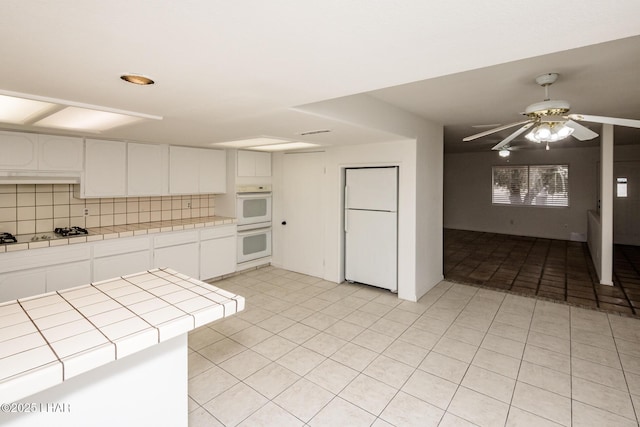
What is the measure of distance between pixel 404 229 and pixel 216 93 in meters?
2.97

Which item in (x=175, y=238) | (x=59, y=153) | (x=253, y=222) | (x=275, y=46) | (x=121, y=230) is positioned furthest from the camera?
(x=253, y=222)

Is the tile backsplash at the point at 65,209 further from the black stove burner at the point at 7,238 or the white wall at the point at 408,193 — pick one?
the white wall at the point at 408,193

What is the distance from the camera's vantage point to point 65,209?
148 inches

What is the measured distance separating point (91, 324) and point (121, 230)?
2.70 metres

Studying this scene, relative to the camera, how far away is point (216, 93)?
1.92 metres

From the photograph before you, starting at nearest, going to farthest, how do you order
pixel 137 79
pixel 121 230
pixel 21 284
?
pixel 137 79 < pixel 21 284 < pixel 121 230

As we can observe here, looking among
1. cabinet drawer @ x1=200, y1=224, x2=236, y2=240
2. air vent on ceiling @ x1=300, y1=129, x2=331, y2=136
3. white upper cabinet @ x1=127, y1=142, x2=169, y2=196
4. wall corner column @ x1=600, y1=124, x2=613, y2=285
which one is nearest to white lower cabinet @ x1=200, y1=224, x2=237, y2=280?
cabinet drawer @ x1=200, y1=224, x2=236, y2=240

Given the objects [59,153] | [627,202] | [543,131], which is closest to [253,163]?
[59,153]

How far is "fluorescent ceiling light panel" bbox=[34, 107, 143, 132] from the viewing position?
2.40 meters

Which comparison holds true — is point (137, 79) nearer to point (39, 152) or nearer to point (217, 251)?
point (39, 152)

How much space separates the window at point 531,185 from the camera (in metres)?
8.04

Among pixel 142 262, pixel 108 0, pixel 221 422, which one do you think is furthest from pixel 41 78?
pixel 142 262

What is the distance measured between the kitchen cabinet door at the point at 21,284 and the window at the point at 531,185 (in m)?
9.86

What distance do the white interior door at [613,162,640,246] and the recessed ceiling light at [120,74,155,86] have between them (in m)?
9.56
